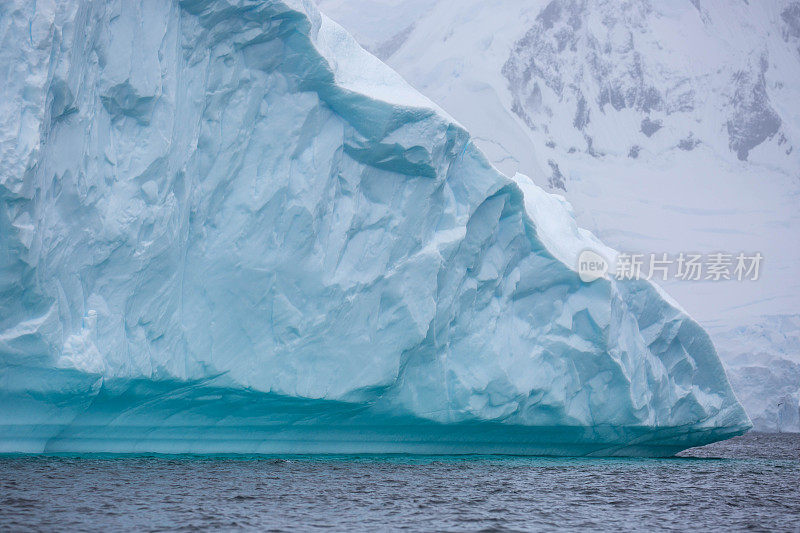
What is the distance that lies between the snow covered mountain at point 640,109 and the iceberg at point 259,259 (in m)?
39.1

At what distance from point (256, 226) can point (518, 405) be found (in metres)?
5.92

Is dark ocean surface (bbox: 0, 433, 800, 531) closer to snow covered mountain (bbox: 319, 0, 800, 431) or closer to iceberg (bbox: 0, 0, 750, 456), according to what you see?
iceberg (bbox: 0, 0, 750, 456)

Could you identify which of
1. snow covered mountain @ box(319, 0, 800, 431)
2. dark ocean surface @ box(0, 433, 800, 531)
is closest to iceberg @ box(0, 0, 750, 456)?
dark ocean surface @ box(0, 433, 800, 531)

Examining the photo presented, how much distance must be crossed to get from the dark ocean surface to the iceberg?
0.93 metres

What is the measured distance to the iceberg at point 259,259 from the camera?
995cm

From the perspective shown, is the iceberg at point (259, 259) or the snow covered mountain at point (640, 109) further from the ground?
the snow covered mountain at point (640, 109)

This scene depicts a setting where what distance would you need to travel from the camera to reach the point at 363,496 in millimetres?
9664

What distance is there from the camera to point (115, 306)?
1085 cm

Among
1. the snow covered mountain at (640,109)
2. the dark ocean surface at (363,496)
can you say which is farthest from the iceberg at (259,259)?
the snow covered mountain at (640,109)

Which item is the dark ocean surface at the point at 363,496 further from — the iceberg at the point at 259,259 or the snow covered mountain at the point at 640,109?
the snow covered mountain at the point at 640,109

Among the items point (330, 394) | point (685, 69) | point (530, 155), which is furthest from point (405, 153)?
point (685, 69)

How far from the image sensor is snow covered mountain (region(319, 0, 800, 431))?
58.8m

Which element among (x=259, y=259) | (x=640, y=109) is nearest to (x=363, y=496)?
(x=259, y=259)

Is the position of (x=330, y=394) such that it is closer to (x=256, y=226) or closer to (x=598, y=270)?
(x=256, y=226)
